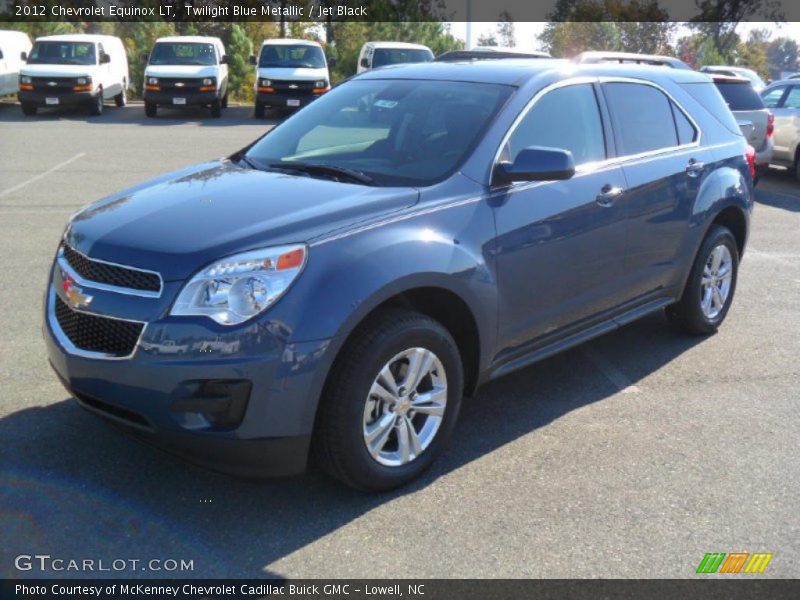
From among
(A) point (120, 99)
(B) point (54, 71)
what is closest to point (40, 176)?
(B) point (54, 71)

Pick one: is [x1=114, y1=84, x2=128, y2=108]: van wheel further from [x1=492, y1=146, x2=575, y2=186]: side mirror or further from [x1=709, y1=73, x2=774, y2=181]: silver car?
[x1=492, y1=146, x2=575, y2=186]: side mirror

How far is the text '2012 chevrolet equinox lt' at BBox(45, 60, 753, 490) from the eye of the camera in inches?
137

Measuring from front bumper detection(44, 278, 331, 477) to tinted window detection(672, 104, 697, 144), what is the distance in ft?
10.8

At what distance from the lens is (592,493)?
13.1 feet

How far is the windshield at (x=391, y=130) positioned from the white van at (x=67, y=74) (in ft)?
61.0

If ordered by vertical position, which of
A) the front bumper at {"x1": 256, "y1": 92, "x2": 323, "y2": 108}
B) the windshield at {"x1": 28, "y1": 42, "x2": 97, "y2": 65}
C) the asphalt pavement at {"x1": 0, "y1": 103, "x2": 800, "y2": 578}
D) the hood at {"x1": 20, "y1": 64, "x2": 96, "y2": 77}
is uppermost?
the windshield at {"x1": 28, "y1": 42, "x2": 97, "y2": 65}

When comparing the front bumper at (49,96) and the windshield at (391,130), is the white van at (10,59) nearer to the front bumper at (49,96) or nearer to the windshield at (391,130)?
the front bumper at (49,96)

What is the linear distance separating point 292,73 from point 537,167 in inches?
791

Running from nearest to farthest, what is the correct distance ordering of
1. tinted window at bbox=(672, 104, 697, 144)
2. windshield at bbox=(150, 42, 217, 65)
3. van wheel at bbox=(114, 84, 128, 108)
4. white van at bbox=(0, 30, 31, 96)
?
1. tinted window at bbox=(672, 104, 697, 144)
2. windshield at bbox=(150, 42, 217, 65)
3. white van at bbox=(0, 30, 31, 96)
4. van wheel at bbox=(114, 84, 128, 108)

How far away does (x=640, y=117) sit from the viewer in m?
5.48

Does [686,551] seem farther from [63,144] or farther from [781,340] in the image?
[63,144]

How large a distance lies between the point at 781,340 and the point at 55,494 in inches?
186

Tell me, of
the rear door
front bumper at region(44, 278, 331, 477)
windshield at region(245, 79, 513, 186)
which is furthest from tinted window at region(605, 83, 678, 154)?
front bumper at region(44, 278, 331, 477)

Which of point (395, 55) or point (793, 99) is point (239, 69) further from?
point (793, 99)
